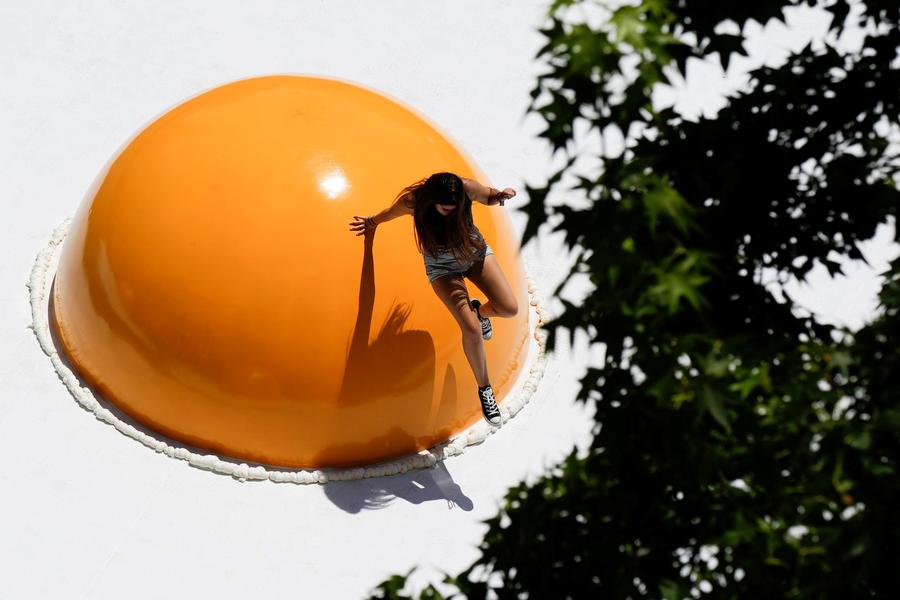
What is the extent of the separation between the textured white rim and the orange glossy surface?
91mm

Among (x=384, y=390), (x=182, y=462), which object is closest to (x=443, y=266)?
(x=384, y=390)

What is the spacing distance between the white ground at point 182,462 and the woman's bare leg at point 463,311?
0.90m

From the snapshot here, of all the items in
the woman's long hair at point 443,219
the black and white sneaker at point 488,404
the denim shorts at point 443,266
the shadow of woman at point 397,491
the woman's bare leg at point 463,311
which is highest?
the woman's long hair at point 443,219

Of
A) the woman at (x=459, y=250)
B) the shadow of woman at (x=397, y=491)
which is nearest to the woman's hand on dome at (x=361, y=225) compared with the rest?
the woman at (x=459, y=250)

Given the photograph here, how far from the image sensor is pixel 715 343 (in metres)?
4.38

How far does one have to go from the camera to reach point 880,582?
3920 mm

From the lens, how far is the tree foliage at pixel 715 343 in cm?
409

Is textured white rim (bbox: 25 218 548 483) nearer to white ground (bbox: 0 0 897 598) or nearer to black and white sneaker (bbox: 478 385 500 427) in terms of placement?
white ground (bbox: 0 0 897 598)

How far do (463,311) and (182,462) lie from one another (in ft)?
7.70

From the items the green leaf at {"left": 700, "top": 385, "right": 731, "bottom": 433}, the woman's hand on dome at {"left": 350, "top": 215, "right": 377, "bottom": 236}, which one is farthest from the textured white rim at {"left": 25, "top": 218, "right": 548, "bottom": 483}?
the green leaf at {"left": 700, "top": 385, "right": 731, "bottom": 433}

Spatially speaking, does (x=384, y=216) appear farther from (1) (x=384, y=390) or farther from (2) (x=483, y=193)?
(1) (x=384, y=390)

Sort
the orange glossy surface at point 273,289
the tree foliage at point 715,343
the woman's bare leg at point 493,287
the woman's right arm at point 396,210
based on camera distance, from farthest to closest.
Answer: the woman's bare leg at point 493,287 → the orange glossy surface at point 273,289 → the woman's right arm at point 396,210 → the tree foliage at point 715,343

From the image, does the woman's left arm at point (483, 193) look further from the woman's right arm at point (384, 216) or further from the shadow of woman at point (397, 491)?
the shadow of woman at point (397, 491)

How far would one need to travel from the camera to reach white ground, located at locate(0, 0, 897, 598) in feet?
25.7
